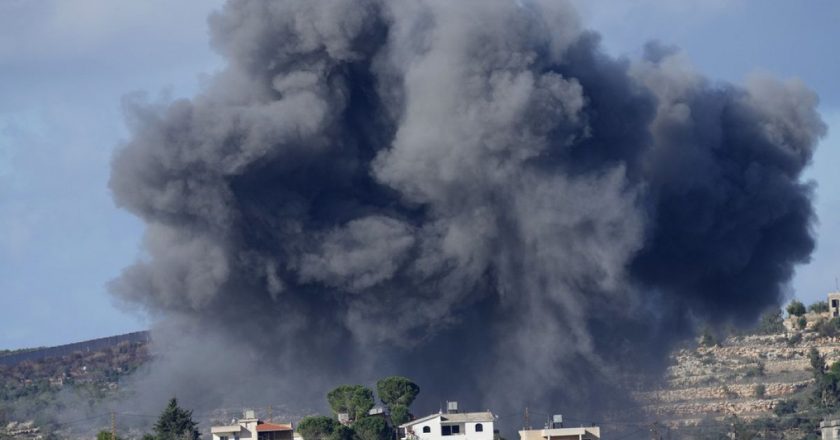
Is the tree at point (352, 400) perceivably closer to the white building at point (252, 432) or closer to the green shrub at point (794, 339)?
the white building at point (252, 432)

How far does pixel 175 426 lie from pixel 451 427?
7.62 m

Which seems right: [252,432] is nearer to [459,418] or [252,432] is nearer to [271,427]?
[271,427]

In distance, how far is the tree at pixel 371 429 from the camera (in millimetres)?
49375

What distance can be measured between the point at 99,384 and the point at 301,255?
75.9ft

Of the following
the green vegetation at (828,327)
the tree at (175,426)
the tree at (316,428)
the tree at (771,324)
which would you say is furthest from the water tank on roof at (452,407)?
the tree at (771,324)

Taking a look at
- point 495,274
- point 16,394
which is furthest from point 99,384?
point 495,274

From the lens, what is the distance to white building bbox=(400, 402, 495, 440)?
50219 mm

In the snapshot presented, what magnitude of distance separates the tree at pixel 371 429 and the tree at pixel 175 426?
4549 millimetres

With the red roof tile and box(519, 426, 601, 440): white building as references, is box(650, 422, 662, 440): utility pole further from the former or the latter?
the red roof tile

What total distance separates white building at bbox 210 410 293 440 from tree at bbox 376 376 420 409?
9.66 feet

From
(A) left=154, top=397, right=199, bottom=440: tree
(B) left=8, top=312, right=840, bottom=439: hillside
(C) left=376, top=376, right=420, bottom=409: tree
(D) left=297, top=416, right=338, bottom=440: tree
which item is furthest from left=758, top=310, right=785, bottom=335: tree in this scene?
(A) left=154, top=397, right=199, bottom=440: tree

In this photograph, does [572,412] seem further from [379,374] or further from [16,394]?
[16,394]

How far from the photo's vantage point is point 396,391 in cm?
5269

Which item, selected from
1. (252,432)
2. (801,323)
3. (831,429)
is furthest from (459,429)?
(801,323)
